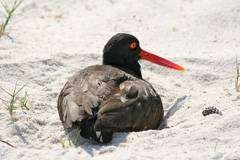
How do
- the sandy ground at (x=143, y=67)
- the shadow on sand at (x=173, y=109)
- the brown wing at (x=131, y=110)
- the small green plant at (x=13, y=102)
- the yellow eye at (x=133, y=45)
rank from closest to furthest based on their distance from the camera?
1. the sandy ground at (x=143, y=67)
2. the brown wing at (x=131, y=110)
3. the small green plant at (x=13, y=102)
4. the shadow on sand at (x=173, y=109)
5. the yellow eye at (x=133, y=45)

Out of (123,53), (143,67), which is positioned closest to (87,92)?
(123,53)

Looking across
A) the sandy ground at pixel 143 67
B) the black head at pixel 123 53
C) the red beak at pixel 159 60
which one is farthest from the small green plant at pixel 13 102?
the red beak at pixel 159 60

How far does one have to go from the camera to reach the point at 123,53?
7.23 meters

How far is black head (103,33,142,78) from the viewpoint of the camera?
714cm

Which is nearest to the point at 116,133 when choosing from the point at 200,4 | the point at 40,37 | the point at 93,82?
the point at 93,82

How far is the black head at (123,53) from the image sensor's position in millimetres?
7141

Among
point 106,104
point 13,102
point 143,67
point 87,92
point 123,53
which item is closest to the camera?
point 106,104

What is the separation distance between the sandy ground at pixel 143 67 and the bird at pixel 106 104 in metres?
0.15

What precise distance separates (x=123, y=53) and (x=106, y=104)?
177cm

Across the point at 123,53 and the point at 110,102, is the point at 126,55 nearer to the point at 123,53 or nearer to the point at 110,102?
the point at 123,53

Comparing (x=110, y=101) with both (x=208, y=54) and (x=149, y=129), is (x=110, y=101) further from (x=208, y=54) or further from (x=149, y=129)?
(x=208, y=54)

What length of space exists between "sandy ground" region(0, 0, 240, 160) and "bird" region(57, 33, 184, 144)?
0.15 metres

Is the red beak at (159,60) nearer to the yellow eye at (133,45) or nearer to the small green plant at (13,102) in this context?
the yellow eye at (133,45)

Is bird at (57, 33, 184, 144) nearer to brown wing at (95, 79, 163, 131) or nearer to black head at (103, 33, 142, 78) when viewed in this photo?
brown wing at (95, 79, 163, 131)
